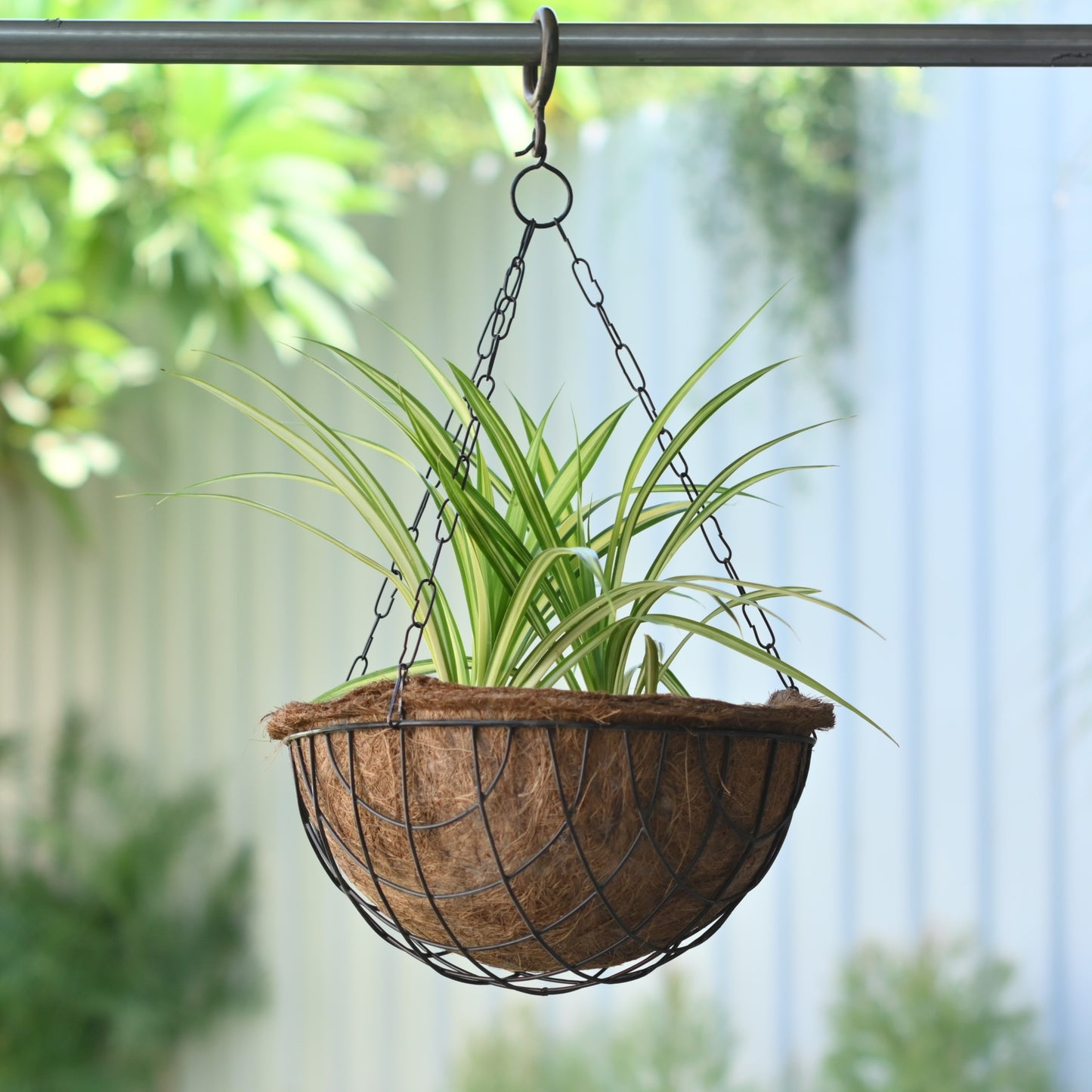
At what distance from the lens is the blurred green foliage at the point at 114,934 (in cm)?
253

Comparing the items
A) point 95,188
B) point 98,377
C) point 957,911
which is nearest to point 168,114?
point 95,188

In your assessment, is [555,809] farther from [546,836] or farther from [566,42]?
[566,42]

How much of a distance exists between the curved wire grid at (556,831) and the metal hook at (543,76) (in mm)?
349

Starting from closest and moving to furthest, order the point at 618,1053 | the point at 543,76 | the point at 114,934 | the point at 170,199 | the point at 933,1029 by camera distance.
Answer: the point at 543,76, the point at 933,1029, the point at 618,1053, the point at 170,199, the point at 114,934

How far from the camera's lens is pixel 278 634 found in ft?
8.82

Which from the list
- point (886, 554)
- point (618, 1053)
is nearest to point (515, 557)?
point (886, 554)

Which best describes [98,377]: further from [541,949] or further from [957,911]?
[541,949]

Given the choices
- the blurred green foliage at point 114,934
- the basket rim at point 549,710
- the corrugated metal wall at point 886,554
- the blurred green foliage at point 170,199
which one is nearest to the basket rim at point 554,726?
the basket rim at point 549,710

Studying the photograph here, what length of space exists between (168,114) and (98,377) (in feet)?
1.80

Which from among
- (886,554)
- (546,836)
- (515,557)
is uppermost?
(886,554)

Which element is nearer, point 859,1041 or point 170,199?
point 859,1041

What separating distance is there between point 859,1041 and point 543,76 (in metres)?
1.69

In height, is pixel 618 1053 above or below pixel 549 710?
below

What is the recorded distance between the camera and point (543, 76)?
2.62ft
